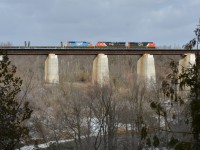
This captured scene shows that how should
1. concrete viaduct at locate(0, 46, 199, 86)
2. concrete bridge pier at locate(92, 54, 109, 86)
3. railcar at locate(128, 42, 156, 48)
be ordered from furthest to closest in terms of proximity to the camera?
railcar at locate(128, 42, 156, 48) < concrete bridge pier at locate(92, 54, 109, 86) < concrete viaduct at locate(0, 46, 199, 86)

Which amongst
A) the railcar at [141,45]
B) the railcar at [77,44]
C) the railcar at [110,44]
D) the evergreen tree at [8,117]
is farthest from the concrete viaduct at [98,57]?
the evergreen tree at [8,117]

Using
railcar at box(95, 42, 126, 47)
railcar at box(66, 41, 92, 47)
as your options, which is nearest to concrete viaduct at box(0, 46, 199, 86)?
railcar at box(95, 42, 126, 47)

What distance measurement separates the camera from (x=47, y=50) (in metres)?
53.8

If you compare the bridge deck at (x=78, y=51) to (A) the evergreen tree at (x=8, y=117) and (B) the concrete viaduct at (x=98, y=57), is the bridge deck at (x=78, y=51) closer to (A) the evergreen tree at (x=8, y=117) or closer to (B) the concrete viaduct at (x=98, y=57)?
(B) the concrete viaduct at (x=98, y=57)

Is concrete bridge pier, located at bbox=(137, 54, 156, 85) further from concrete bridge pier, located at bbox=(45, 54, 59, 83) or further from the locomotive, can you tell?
concrete bridge pier, located at bbox=(45, 54, 59, 83)

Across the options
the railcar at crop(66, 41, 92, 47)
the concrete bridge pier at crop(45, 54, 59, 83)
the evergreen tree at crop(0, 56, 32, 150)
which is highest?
the railcar at crop(66, 41, 92, 47)

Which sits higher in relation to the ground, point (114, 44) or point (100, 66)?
point (114, 44)

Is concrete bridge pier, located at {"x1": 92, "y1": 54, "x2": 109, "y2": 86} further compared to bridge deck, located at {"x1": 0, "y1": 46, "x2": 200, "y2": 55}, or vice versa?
concrete bridge pier, located at {"x1": 92, "y1": 54, "x2": 109, "y2": 86}

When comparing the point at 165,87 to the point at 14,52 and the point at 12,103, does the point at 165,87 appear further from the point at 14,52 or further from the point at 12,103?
the point at 14,52

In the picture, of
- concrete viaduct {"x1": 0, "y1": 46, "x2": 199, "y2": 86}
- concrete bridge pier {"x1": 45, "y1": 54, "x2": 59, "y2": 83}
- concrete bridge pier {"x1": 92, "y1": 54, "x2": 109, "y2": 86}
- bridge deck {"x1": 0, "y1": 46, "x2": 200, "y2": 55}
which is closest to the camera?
concrete bridge pier {"x1": 45, "y1": 54, "x2": 59, "y2": 83}

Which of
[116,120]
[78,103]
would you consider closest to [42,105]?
[78,103]

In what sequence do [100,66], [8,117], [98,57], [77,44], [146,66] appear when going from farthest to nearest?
[146,66] → [77,44] → [98,57] → [100,66] → [8,117]

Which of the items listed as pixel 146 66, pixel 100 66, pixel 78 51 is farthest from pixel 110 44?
pixel 146 66

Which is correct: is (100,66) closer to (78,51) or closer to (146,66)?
(78,51)
